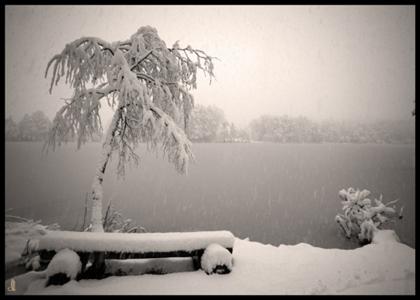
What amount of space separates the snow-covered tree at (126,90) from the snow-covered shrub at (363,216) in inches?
409

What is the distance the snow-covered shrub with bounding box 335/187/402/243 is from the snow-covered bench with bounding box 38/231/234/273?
31.0 feet

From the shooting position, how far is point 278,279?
5977 millimetres

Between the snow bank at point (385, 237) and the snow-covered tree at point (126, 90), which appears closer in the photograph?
the snow-covered tree at point (126, 90)

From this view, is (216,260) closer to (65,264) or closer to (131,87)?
(65,264)

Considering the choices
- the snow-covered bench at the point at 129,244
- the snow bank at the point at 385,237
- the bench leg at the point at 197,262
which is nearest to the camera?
the snow-covered bench at the point at 129,244

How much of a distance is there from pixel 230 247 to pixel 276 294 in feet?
4.89

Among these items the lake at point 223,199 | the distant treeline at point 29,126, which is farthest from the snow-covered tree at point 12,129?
the lake at point 223,199

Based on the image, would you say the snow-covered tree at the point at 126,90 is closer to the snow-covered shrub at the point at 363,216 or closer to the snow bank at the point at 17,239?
the snow bank at the point at 17,239

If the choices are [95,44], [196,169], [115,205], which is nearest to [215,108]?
[196,169]

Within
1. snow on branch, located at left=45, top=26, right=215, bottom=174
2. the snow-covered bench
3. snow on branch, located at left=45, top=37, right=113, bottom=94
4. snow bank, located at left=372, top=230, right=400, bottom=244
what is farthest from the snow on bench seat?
snow bank, located at left=372, top=230, right=400, bottom=244

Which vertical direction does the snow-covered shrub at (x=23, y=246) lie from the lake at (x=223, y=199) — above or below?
above

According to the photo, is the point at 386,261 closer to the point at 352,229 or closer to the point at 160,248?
the point at 160,248

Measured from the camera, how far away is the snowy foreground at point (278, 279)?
212 inches

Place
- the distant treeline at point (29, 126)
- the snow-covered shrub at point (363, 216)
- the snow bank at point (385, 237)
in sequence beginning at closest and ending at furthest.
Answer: the snow bank at point (385, 237) → the snow-covered shrub at point (363, 216) → the distant treeline at point (29, 126)
